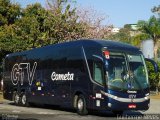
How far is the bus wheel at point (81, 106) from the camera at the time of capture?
794 inches

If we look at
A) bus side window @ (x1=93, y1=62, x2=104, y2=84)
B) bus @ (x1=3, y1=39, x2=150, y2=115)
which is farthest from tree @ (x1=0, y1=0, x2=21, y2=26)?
bus side window @ (x1=93, y1=62, x2=104, y2=84)

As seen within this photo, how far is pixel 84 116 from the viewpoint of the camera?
64.3ft

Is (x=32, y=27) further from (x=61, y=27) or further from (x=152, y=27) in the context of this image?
(x=152, y=27)

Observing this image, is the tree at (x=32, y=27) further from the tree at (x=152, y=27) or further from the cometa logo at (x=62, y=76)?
the cometa logo at (x=62, y=76)

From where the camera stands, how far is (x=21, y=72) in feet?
92.9

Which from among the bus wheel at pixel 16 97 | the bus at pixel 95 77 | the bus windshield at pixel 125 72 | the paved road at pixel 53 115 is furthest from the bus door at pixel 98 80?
the bus wheel at pixel 16 97

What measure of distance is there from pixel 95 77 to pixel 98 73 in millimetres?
227

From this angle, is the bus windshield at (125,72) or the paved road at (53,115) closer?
the paved road at (53,115)

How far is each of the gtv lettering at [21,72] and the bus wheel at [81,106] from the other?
20.2ft

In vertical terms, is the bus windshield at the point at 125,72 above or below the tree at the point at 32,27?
below

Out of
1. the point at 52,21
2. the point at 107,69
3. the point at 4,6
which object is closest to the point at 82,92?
the point at 107,69

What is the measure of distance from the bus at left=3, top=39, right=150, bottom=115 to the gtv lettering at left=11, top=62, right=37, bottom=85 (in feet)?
6.57

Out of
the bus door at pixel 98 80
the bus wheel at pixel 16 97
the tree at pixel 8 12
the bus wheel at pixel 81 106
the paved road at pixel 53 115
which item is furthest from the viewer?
the tree at pixel 8 12

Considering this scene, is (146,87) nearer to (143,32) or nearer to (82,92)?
(82,92)
